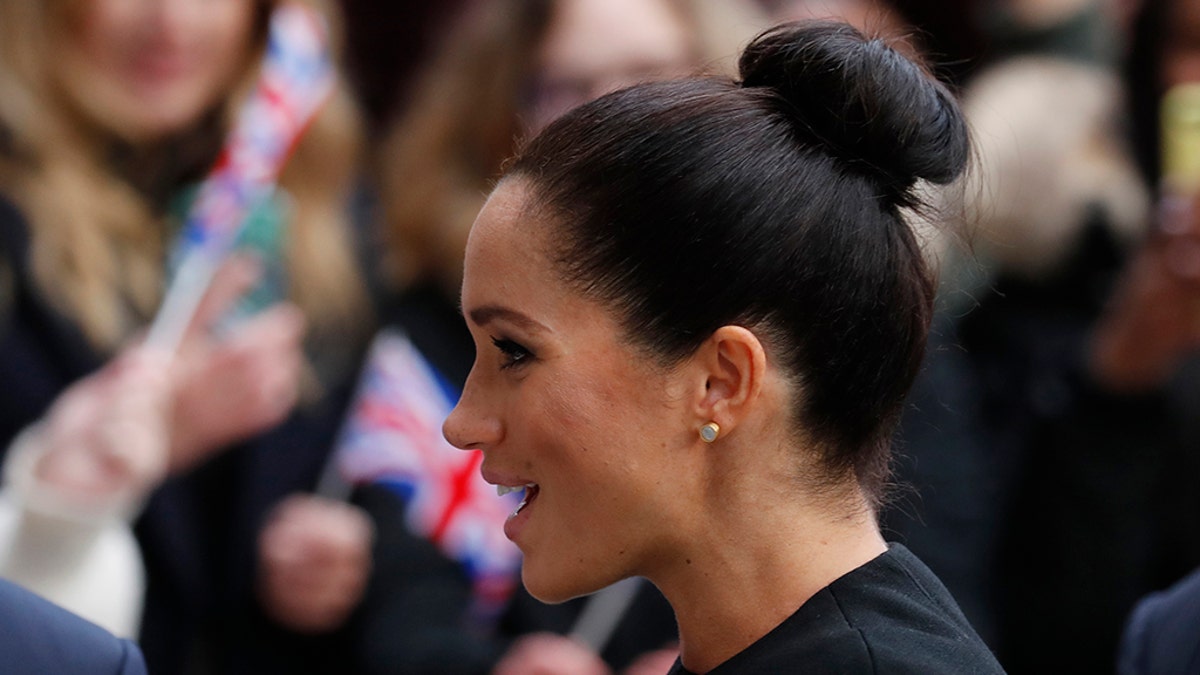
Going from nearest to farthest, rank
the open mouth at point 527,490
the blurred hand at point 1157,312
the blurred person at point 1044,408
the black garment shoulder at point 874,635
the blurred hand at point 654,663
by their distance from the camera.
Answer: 1. the black garment shoulder at point 874,635
2. the open mouth at point 527,490
3. the blurred hand at point 654,663
4. the blurred person at point 1044,408
5. the blurred hand at point 1157,312

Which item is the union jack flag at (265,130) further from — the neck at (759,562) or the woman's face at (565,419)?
the neck at (759,562)

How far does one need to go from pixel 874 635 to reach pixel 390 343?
5.92ft

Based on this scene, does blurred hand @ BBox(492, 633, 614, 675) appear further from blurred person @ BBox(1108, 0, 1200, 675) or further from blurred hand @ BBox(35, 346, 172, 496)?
blurred person @ BBox(1108, 0, 1200, 675)

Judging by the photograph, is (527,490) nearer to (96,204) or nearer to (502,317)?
(502,317)

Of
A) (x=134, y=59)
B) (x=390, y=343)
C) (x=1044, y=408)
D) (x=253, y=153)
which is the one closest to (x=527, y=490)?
(x=390, y=343)

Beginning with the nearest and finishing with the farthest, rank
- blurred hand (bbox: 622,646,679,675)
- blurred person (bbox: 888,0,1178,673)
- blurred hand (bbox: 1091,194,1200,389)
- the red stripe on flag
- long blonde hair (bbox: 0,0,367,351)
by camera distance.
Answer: blurred hand (bbox: 622,646,679,675) < long blonde hair (bbox: 0,0,367,351) < the red stripe on flag < blurred person (bbox: 888,0,1178,673) < blurred hand (bbox: 1091,194,1200,389)

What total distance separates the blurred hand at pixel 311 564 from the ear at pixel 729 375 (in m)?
1.47

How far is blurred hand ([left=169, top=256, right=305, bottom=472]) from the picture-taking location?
2734mm

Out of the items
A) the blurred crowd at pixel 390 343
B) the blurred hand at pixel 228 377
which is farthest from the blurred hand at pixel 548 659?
the blurred hand at pixel 228 377

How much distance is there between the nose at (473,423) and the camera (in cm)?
156

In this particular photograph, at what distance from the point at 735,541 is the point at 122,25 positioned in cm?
196

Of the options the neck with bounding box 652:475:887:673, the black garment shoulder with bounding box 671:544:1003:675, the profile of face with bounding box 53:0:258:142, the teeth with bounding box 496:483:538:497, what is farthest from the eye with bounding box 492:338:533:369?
the profile of face with bounding box 53:0:258:142

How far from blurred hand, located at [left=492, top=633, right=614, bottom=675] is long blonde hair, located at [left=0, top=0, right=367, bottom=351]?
0.83m

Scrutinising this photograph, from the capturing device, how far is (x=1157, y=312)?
3252mm
